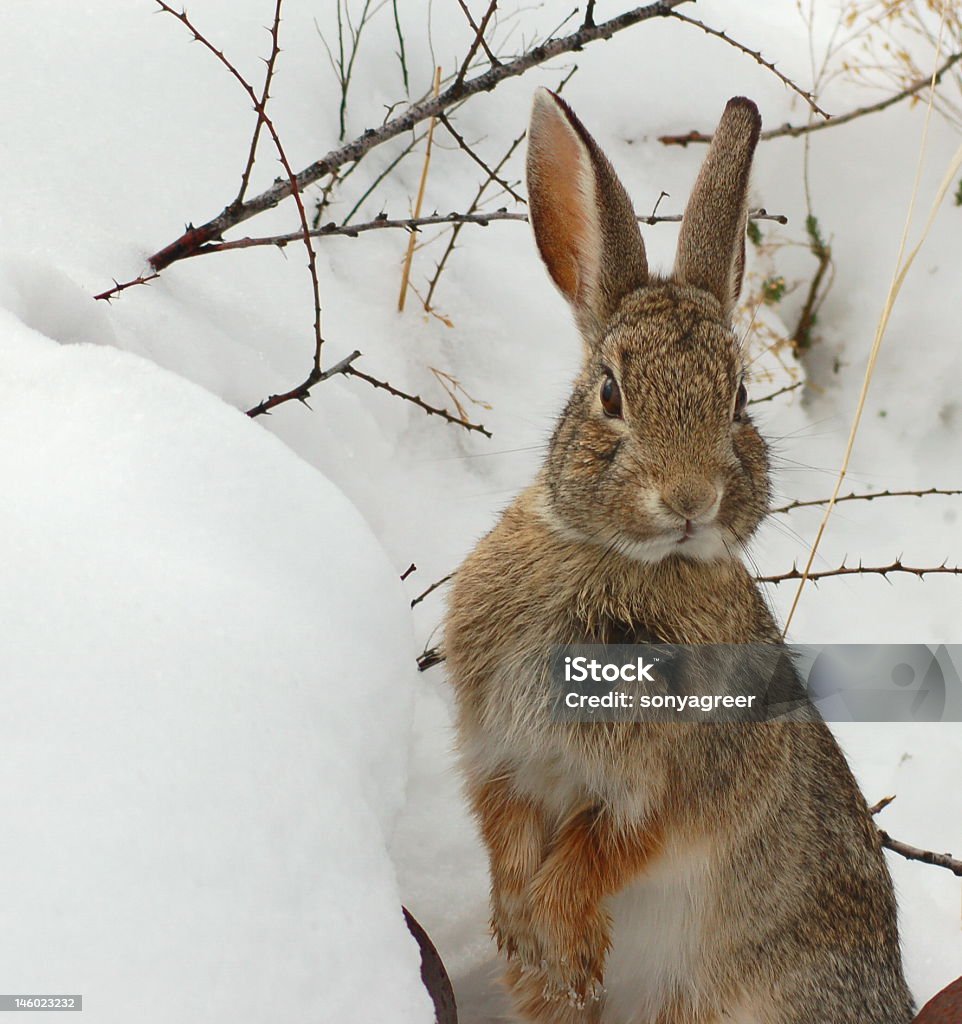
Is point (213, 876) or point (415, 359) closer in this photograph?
point (213, 876)

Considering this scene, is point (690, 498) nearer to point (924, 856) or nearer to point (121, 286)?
point (924, 856)

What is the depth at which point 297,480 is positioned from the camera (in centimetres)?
257

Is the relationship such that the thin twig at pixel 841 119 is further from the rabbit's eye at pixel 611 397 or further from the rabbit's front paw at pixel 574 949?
the rabbit's front paw at pixel 574 949

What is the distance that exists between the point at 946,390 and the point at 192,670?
388 centimetres

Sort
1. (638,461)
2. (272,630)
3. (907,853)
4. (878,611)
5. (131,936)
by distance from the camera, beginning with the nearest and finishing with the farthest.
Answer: (131,936)
(272,630)
(638,461)
(907,853)
(878,611)

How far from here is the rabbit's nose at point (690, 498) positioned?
218 cm

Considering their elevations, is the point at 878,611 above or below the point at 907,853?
below

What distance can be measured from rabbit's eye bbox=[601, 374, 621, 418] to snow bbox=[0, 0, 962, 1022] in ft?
1.90

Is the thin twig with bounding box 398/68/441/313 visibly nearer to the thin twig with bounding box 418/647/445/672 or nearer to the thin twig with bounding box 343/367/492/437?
the thin twig with bounding box 343/367/492/437

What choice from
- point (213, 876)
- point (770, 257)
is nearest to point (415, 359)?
point (770, 257)

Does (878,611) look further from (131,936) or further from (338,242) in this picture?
(131,936)

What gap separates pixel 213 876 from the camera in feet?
5.50

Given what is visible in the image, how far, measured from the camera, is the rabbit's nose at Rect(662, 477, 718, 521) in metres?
2.18

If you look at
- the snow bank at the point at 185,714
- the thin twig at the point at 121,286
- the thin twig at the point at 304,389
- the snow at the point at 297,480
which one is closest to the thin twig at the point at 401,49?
the snow at the point at 297,480
